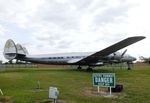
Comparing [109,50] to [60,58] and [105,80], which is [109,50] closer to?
[60,58]

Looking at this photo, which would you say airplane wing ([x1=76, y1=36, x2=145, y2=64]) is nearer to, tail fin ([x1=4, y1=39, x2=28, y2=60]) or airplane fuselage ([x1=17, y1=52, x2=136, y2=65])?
airplane fuselage ([x1=17, y1=52, x2=136, y2=65])

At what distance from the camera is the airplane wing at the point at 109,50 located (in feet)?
115

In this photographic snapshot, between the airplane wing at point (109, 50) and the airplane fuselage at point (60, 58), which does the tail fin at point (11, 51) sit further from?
the airplane wing at point (109, 50)

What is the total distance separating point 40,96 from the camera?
1566 centimetres

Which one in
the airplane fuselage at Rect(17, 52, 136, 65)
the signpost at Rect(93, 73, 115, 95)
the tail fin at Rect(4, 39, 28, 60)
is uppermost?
the tail fin at Rect(4, 39, 28, 60)

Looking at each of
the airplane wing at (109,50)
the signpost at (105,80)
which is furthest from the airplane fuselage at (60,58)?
the signpost at (105,80)

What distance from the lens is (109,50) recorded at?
38.8 meters

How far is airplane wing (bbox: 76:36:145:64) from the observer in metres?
35.2

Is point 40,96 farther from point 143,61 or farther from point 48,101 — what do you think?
point 143,61

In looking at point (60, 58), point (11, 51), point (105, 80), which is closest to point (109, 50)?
point (60, 58)

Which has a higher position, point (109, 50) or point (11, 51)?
point (11, 51)

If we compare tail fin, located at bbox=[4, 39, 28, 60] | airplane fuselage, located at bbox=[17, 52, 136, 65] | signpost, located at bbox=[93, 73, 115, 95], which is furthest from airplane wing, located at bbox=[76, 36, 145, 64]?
signpost, located at bbox=[93, 73, 115, 95]

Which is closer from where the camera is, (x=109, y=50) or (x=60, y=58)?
(x=109, y=50)

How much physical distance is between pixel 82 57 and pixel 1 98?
3099cm
